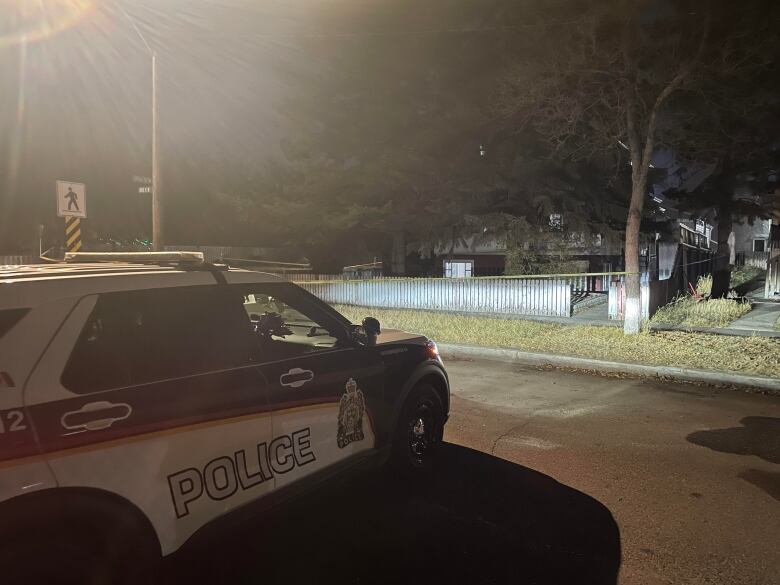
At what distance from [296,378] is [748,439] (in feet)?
15.3

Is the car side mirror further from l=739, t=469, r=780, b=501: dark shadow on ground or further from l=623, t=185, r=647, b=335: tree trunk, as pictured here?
l=623, t=185, r=647, b=335: tree trunk

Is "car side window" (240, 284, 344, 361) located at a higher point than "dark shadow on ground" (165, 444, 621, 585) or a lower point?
higher

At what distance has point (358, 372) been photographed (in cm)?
377

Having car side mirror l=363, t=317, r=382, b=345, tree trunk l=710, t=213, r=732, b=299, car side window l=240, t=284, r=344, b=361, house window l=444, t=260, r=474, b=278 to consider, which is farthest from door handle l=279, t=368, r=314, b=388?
house window l=444, t=260, r=474, b=278

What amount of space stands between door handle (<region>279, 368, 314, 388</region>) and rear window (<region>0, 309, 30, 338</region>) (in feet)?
4.24

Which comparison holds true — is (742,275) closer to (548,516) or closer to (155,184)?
(155,184)

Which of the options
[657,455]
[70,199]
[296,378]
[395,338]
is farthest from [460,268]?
[296,378]

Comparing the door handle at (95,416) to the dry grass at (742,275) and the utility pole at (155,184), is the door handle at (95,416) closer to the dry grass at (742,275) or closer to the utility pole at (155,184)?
the utility pole at (155,184)

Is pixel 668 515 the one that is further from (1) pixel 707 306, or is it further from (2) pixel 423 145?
(2) pixel 423 145

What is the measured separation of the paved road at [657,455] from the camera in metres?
3.43

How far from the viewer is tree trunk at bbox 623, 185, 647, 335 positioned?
35.5ft

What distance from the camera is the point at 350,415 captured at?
144 inches

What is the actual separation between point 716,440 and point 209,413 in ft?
16.1

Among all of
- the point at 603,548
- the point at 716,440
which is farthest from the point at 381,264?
the point at 603,548
